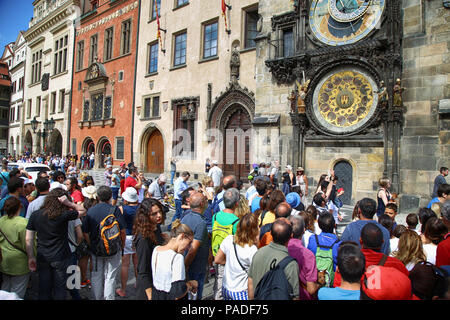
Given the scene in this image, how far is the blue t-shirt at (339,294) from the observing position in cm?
227

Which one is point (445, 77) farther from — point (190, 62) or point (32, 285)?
point (190, 62)

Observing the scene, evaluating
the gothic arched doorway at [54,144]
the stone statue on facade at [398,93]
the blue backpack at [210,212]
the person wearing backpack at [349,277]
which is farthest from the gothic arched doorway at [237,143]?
the gothic arched doorway at [54,144]

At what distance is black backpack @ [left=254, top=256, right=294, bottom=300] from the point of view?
2525 millimetres

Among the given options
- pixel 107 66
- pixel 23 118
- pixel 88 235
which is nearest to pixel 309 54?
pixel 88 235

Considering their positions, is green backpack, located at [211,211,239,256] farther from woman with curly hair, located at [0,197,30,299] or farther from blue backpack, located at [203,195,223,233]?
woman with curly hair, located at [0,197,30,299]

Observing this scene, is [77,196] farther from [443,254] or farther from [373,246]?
[443,254]

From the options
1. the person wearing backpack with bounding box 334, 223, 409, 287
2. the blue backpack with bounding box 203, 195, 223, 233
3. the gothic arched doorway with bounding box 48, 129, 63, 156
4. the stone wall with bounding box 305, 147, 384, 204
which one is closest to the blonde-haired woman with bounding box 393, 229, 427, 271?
Answer: the person wearing backpack with bounding box 334, 223, 409, 287

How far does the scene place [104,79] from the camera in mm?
24422

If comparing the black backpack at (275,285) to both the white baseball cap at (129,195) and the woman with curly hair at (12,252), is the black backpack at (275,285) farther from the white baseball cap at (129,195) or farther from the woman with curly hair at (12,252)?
the woman with curly hair at (12,252)

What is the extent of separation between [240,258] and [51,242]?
223 centimetres

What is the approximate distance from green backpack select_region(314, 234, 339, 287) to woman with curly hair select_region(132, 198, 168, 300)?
167 centimetres

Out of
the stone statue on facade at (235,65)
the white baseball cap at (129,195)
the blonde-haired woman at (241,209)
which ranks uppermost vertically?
the stone statue on facade at (235,65)

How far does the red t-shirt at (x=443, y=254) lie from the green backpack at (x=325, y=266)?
95 cm
